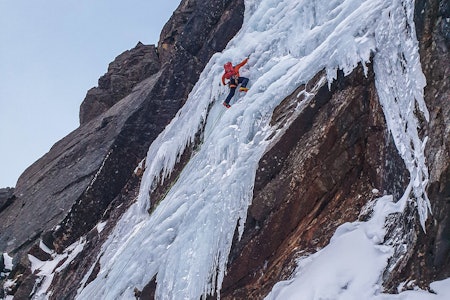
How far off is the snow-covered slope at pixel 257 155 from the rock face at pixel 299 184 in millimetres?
190

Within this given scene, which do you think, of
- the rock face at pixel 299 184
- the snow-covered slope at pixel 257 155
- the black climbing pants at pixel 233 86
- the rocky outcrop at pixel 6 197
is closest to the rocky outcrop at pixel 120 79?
the rocky outcrop at pixel 6 197

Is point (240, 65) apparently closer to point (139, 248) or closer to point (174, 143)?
point (174, 143)

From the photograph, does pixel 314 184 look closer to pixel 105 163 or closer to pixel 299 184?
pixel 299 184

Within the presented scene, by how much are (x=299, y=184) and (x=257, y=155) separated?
851mm

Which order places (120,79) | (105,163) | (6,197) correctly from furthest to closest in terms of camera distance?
(120,79) → (6,197) → (105,163)

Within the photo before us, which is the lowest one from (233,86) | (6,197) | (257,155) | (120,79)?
(257,155)

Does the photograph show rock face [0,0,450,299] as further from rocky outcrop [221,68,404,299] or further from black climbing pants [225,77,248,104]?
black climbing pants [225,77,248,104]

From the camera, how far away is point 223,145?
8.21 m

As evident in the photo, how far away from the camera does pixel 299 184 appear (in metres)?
6.94

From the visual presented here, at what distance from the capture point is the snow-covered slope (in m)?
5.99

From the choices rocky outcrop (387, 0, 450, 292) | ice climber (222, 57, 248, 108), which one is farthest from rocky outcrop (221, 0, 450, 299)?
ice climber (222, 57, 248, 108)

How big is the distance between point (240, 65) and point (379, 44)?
3.27m

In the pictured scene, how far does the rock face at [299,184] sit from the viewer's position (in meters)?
5.42

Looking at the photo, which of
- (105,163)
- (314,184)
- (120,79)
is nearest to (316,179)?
(314,184)
